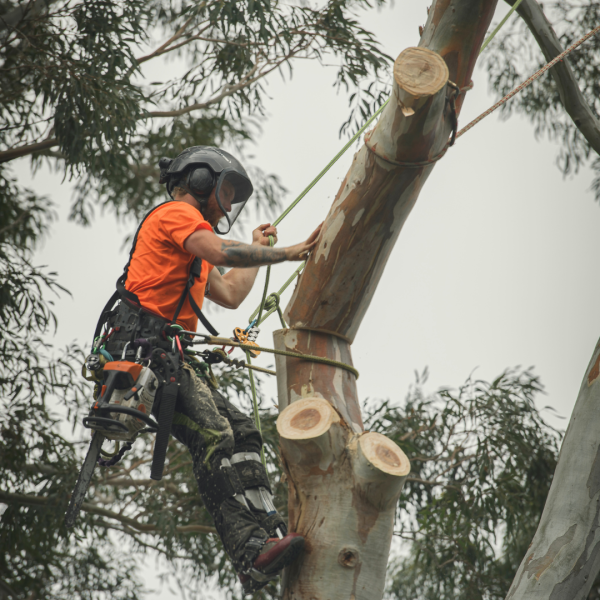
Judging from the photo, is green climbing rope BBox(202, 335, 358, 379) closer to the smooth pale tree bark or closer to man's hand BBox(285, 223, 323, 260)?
man's hand BBox(285, 223, 323, 260)

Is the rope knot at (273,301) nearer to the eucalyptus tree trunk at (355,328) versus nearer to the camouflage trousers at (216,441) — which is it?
the eucalyptus tree trunk at (355,328)

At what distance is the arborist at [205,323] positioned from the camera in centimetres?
242

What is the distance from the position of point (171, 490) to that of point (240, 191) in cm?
400

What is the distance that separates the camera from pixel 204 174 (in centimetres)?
281

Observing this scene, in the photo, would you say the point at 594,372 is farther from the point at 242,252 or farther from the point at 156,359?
the point at 156,359

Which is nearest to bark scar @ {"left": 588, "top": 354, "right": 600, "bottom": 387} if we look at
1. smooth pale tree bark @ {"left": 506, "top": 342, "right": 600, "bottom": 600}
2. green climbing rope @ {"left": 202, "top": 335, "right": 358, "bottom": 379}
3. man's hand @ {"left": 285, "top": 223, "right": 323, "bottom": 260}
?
smooth pale tree bark @ {"left": 506, "top": 342, "right": 600, "bottom": 600}

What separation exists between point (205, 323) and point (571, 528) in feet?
4.50

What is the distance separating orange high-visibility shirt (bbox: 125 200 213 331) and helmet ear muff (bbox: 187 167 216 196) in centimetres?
12

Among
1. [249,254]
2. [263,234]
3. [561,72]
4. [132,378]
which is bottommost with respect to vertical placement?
[132,378]

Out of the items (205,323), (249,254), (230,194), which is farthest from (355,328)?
(230,194)

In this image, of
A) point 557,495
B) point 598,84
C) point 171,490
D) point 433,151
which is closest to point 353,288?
point 433,151

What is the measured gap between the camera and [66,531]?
607cm

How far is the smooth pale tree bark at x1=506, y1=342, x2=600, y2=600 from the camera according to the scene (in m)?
2.22

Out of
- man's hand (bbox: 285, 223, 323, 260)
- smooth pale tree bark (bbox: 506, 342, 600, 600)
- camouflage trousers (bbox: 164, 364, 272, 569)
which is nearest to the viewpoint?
smooth pale tree bark (bbox: 506, 342, 600, 600)
